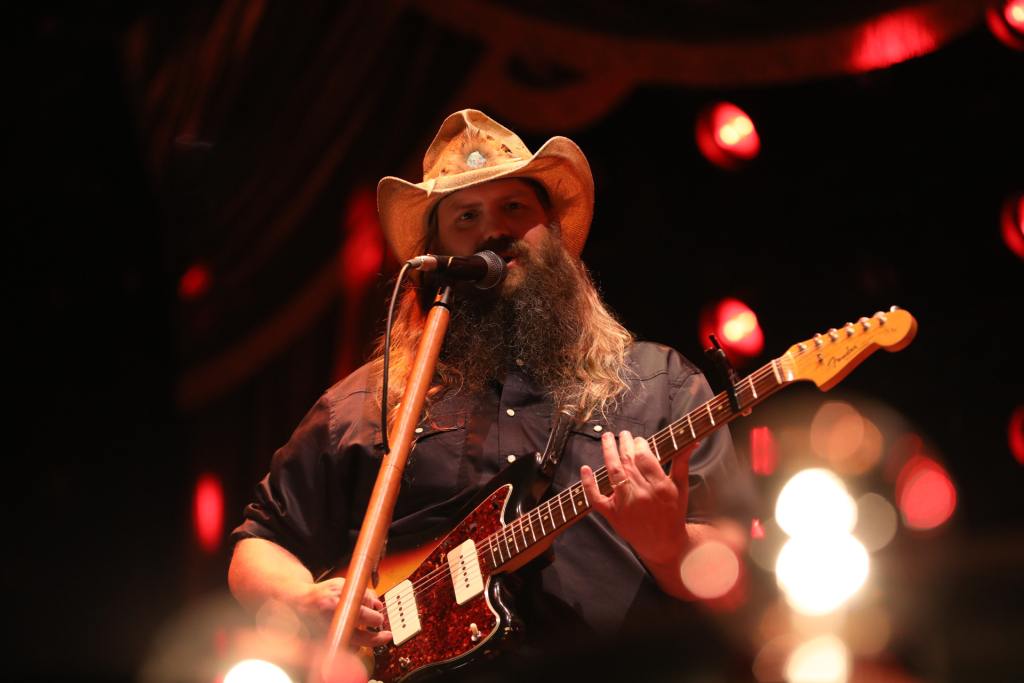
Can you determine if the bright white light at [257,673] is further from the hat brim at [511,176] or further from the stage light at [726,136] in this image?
the stage light at [726,136]

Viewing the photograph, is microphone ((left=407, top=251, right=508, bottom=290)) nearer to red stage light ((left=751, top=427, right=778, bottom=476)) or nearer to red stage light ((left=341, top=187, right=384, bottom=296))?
red stage light ((left=751, top=427, right=778, bottom=476))

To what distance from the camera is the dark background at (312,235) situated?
3.62m

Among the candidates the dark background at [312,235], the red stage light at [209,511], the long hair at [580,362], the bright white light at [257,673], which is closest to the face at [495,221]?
the long hair at [580,362]

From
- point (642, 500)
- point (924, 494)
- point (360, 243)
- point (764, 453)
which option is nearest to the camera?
point (642, 500)

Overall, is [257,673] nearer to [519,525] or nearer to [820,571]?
[519,525]

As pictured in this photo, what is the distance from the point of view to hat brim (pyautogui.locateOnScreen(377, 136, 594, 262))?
103 inches

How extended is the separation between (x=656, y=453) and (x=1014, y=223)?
81.8 inches

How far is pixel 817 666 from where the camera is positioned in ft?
6.59

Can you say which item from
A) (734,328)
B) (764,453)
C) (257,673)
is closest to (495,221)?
(257,673)

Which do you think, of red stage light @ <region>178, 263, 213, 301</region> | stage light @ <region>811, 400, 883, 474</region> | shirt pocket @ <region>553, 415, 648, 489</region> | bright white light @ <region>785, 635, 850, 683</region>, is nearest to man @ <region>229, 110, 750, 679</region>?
shirt pocket @ <region>553, 415, 648, 489</region>

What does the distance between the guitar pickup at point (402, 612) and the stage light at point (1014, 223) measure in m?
2.41

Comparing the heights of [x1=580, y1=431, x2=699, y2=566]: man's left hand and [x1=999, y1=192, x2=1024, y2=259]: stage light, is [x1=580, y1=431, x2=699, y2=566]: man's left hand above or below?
below

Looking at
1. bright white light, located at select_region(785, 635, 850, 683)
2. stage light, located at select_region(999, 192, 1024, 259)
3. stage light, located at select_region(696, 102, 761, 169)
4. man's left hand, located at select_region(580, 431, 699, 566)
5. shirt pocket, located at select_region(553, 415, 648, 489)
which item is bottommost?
bright white light, located at select_region(785, 635, 850, 683)

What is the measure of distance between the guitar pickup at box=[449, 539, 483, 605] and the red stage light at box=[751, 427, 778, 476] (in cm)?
202
